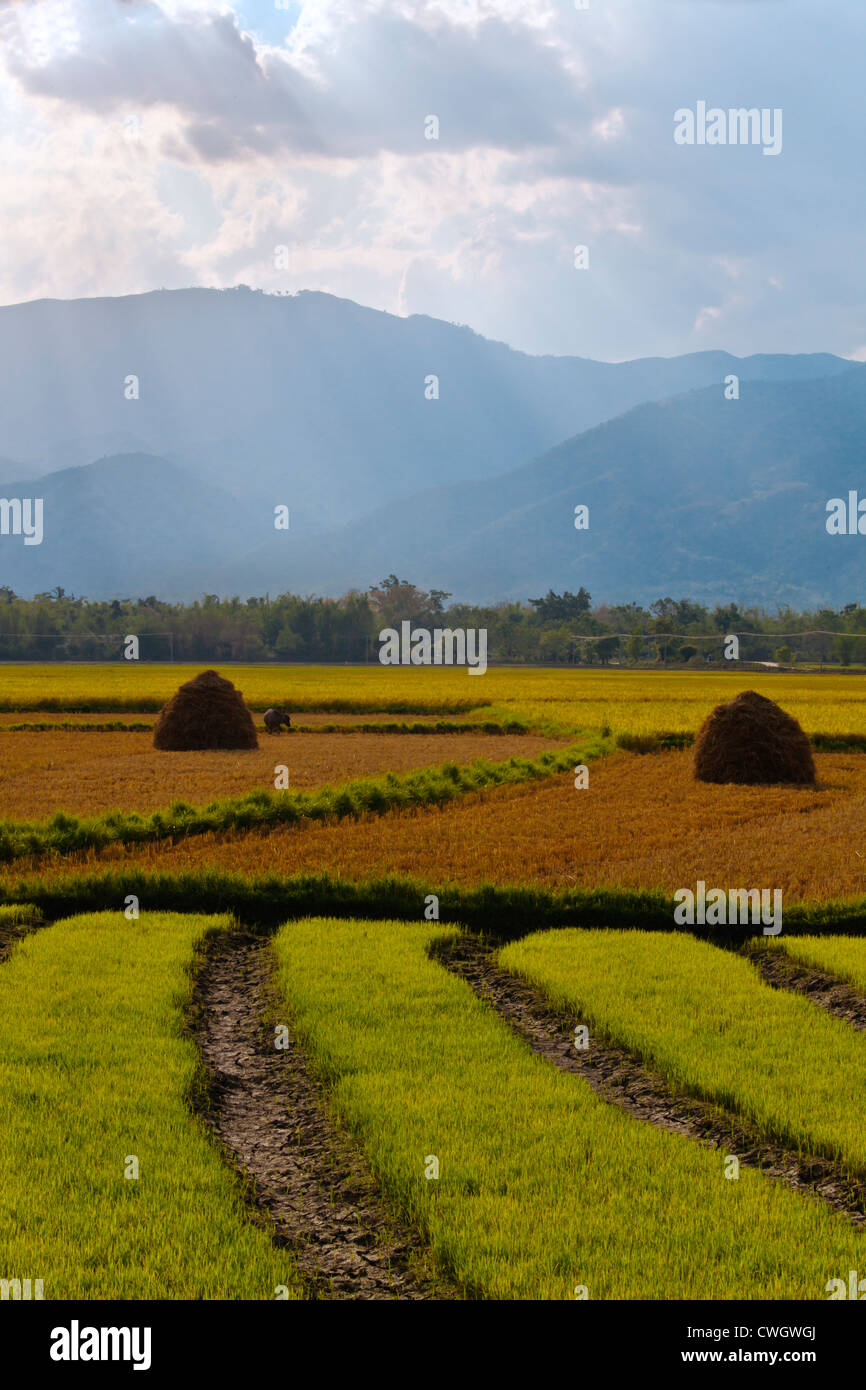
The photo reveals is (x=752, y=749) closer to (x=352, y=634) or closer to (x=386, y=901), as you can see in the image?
(x=386, y=901)

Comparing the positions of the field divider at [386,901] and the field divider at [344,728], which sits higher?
the field divider at [344,728]

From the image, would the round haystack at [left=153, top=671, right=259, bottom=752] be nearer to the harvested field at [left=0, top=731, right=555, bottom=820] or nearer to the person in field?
the harvested field at [left=0, top=731, right=555, bottom=820]

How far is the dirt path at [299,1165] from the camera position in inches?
195

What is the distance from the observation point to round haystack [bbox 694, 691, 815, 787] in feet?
70.8

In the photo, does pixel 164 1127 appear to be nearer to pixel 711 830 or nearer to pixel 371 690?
pixel 711 830

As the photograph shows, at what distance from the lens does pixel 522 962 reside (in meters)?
10.0

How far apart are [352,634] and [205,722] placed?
272 feet

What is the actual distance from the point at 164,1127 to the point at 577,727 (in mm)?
26546

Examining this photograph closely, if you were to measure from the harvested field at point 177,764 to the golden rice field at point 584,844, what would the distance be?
3458 millimetres

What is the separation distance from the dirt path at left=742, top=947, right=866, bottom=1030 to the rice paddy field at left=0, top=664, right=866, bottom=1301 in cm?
4

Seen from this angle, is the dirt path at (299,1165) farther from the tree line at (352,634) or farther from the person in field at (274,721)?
the tree line at (352,634)

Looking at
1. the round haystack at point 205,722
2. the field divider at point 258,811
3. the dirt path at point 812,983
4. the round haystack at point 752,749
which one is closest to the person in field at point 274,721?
the round haystack at point 205,722

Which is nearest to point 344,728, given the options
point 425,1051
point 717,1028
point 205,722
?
point 205,722

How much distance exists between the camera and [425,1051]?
24.5 feet
